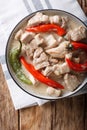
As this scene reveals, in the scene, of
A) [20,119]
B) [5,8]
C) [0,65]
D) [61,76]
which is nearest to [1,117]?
[20,119]

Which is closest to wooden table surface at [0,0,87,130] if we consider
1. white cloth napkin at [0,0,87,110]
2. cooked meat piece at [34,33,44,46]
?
white cloth napkin at [0,0,87,110]

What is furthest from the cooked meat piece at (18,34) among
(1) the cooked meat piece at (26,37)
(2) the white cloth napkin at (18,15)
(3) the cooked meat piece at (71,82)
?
(3) the cooked meat piece at (71,82)

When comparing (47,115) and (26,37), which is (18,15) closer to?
(26,37)

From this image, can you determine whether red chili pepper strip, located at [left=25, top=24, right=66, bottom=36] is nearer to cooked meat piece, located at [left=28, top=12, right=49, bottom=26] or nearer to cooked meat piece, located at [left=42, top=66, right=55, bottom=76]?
cooked meat piece, located at [left=28, top=12, right=49, bottom=26]

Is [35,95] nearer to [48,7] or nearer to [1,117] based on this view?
[1,117]

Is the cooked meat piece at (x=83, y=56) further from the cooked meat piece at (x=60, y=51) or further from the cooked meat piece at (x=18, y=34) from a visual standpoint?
the cooked meat piece at (x=18, y=34)
